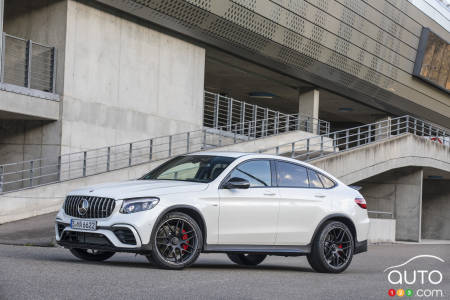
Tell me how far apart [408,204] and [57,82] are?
1695 centimetres

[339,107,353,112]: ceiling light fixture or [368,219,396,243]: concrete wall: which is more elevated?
[339,107,353,112]: ceiling light fixture

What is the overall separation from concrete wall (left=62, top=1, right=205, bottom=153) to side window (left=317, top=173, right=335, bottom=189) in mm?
11677

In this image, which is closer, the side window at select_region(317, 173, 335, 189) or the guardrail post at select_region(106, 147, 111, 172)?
the side window at select_region(317, 173, 335, 189)

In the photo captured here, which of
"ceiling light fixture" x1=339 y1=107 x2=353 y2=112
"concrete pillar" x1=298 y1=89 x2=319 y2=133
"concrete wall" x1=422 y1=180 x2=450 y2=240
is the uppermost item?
"ceiling light fixture" x1=339 y1=107 x2=353 y2=112

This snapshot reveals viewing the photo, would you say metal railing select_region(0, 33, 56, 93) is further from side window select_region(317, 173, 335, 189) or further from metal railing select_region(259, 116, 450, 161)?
side window select_region(317, 173, 335, 189)

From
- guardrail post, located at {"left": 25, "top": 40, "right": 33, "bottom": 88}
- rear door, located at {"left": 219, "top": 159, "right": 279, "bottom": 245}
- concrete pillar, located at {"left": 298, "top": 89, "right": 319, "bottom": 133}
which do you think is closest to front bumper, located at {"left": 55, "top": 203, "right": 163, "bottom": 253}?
rear door, located at {"left": 219, "top": 159, "right": 279, "bottom": 245}

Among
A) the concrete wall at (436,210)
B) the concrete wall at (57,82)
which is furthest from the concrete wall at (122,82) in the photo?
the concrete wall at (436,210)

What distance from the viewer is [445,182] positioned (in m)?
42.8

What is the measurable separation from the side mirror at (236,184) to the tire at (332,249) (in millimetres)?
1506

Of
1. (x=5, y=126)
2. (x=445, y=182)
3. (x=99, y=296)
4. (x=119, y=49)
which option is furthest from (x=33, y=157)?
(x=445, y=182)

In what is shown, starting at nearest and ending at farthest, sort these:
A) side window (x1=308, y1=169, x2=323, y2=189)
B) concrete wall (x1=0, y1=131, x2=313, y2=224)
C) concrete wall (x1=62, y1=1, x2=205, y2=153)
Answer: side window (x1=308, y1=169, x2=323, y2=189) < concrete wall (x1=0, y1=131, x2=313, y2=224) < concrete wall (x1=62, y1=1, x2=205, y2=153)

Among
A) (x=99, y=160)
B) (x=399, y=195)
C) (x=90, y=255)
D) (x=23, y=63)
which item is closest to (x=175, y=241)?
(x=90, y=255)

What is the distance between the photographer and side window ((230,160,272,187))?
10.9m

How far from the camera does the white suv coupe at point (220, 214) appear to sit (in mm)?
9727
